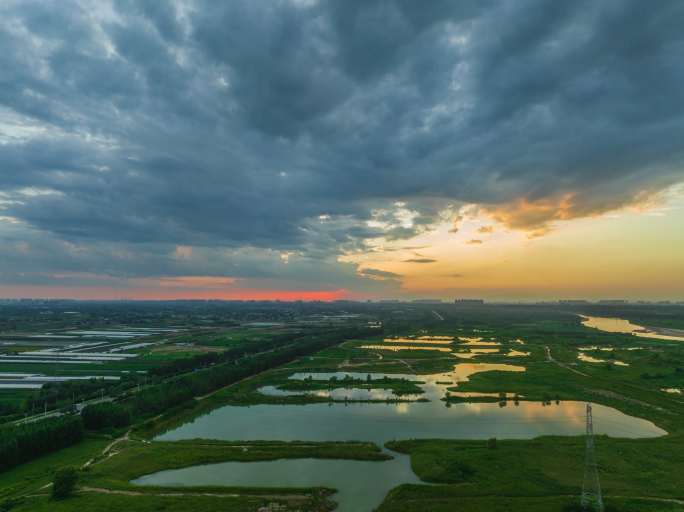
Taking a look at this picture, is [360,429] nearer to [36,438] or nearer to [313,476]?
[313,476]

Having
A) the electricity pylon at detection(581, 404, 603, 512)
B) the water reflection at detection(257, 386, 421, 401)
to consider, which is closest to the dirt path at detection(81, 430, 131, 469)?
the water reflection at detection(257, 386, 421, 401)

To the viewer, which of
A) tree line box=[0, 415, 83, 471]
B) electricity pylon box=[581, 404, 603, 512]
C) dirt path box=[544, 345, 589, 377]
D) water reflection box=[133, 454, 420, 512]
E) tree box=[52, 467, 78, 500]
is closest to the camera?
electricity pylon box=[581, 404, 603, 512]

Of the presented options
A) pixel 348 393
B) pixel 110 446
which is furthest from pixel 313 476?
pixel 348 393

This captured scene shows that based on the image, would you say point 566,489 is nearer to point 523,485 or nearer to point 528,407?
point 523,485

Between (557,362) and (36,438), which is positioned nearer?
(36,438)

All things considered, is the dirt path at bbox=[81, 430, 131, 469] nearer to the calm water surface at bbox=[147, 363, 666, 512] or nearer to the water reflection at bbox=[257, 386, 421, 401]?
the calm water surface at bbox=[147, 363, 666, 512]

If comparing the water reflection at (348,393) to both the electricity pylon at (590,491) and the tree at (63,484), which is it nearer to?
the electricity pylon at (590,491)

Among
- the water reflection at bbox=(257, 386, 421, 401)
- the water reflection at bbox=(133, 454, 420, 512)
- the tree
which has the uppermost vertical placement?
the tree

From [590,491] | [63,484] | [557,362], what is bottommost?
[557,362]

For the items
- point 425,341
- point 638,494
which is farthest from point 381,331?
point 638,494
